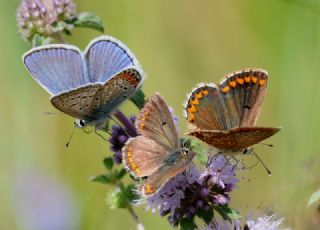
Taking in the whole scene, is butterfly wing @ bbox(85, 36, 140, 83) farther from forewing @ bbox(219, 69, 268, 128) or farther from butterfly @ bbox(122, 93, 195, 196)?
forewing @ bbox(219, 69, 268, 128)

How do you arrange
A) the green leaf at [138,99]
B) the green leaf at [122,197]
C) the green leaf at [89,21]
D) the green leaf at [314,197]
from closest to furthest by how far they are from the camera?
the green leaf at [314,197] < the green leaf at [138,99] < the green leaf at [122,197] < the green leaf at [89,21]

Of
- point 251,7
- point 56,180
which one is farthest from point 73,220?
point 251,7

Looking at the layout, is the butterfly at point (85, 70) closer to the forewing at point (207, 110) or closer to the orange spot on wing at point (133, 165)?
the forewing at point (207, 110)

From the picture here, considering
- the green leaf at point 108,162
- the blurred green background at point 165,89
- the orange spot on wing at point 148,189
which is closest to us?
the orange spot on wing at point 148,189

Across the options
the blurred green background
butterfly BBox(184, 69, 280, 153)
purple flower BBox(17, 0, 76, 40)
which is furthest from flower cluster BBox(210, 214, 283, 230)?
purple flower BBox(17, 0, 76, 40)

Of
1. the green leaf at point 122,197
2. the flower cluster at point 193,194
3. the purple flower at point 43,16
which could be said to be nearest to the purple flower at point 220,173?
the flower cluster at point 193,194

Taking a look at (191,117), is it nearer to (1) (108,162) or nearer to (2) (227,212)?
(2) (227,212)

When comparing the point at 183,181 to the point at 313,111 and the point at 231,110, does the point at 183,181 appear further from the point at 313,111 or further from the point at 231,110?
the point at 313,111
